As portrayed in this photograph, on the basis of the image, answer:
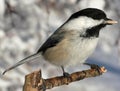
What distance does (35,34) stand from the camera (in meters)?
6.92

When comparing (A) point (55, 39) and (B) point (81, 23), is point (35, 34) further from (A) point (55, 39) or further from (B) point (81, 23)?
(B) point (81, 23)

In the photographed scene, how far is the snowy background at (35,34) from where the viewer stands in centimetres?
652

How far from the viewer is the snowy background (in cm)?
652

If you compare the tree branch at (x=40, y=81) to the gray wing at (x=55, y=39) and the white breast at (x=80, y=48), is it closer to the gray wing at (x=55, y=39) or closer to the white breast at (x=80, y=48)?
the white breast at (x=80, y=48)

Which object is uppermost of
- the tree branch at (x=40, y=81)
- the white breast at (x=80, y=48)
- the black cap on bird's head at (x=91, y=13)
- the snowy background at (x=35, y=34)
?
the snowy background at (x=35, y=34)

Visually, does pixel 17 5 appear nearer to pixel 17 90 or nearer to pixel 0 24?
pixel 0 24

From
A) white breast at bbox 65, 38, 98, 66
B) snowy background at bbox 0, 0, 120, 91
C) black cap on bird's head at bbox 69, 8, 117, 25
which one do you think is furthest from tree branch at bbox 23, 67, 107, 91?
snowy background at bbox 0, 0, 120, 91

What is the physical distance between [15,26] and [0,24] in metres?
0.16

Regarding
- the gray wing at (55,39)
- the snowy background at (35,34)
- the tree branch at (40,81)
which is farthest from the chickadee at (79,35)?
the snowy background at (35,34)

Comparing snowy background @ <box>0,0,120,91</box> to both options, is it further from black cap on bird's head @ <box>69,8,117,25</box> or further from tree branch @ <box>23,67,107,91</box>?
tree branch @ <box>23,67,107,91</box>

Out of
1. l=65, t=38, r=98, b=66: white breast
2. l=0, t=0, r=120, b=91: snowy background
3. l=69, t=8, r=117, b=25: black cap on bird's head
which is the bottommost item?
l=65, t=38, r=98, b=66: white breast

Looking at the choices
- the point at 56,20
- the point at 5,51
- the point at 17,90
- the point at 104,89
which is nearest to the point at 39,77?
the point at 17,90

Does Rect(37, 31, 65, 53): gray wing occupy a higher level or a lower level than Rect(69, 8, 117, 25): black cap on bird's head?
lower

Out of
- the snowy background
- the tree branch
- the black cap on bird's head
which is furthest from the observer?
the snowy background
